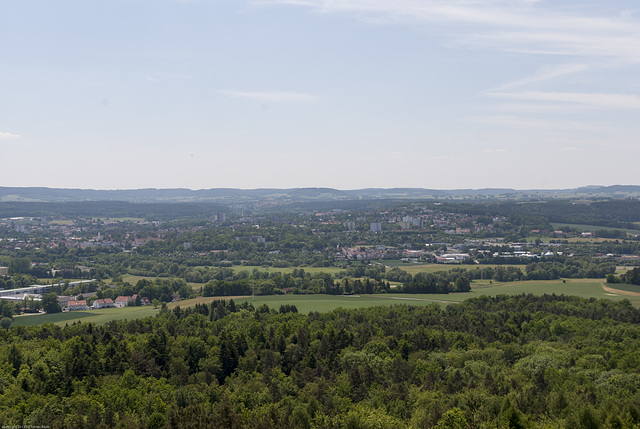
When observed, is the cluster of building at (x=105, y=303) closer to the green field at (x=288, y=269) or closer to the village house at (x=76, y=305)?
the village house at (x=76, y=305)

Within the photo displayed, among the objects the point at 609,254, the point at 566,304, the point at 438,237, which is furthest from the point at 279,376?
the point at 438,237

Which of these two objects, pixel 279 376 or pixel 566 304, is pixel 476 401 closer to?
pixel 279 376

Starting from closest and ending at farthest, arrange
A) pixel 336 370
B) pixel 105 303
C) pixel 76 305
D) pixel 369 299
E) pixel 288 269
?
pixel 336 370 < pixel 369 299 < pixel 76 305 < pixel 105 303 < pixel 288 269

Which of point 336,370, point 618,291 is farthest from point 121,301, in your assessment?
point 618,291

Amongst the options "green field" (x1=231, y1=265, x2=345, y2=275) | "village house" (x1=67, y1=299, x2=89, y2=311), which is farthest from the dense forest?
"green field" (x1=231, y1=265, x2=345, y2=275)

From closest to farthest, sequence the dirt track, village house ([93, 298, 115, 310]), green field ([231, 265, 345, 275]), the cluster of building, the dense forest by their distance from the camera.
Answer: the dense forest → the dirt track → the cluster of building → village house ([93, 298, 115, 310]) → green field ([231, 265, 345, 275])

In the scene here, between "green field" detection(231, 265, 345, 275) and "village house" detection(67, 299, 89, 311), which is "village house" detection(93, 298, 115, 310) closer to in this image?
"village house" detection(67, 299, 89, 311)

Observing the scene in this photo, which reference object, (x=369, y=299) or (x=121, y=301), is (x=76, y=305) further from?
(x=369, y=299)
